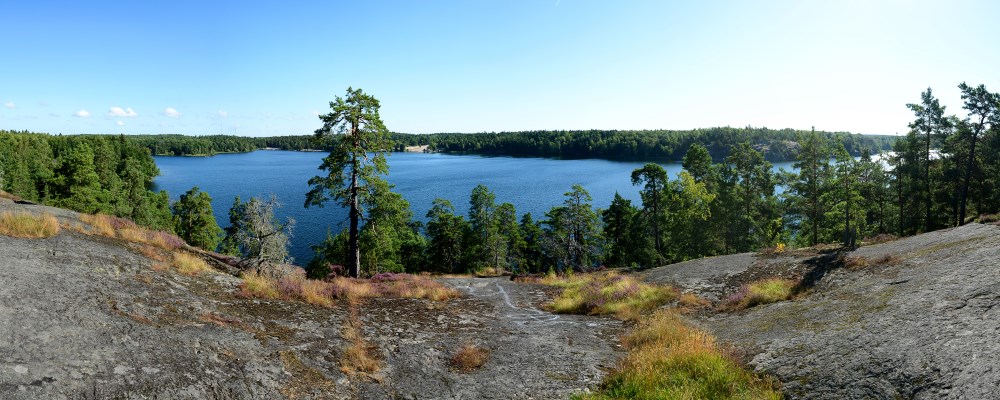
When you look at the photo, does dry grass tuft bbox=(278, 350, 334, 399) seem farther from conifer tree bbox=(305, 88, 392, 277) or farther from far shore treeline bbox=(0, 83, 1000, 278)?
conifer tree bbox=(305, 88, 392, 277)

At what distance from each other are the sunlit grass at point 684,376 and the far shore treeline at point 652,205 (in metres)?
16.3

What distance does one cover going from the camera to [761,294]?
55.2 feet

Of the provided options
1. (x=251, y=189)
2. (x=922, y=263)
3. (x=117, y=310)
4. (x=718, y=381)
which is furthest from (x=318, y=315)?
(x=251, y=189)

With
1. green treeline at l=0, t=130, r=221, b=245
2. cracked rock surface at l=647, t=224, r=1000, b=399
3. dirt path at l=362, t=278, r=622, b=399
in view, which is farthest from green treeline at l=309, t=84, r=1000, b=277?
green treeline at l=0, t=130, r=221, b=245

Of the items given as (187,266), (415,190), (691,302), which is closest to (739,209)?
(691,302)

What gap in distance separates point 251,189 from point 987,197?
128507mm

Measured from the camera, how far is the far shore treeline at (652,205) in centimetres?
2692

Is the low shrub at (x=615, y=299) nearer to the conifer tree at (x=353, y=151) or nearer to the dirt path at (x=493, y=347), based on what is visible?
the dirt path at (x=493, y=347)

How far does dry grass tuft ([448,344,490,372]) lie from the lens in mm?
11468

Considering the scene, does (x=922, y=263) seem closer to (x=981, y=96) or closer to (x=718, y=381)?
(x=718, y=381)

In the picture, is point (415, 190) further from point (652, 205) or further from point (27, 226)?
point (27, 226)

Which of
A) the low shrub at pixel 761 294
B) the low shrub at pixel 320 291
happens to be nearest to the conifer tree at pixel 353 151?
the low shrub at pixel 320 291

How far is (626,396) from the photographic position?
952cm

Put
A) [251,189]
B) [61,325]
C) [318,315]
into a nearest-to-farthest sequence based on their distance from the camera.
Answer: [61,325]
[318,315]
[251,189]
